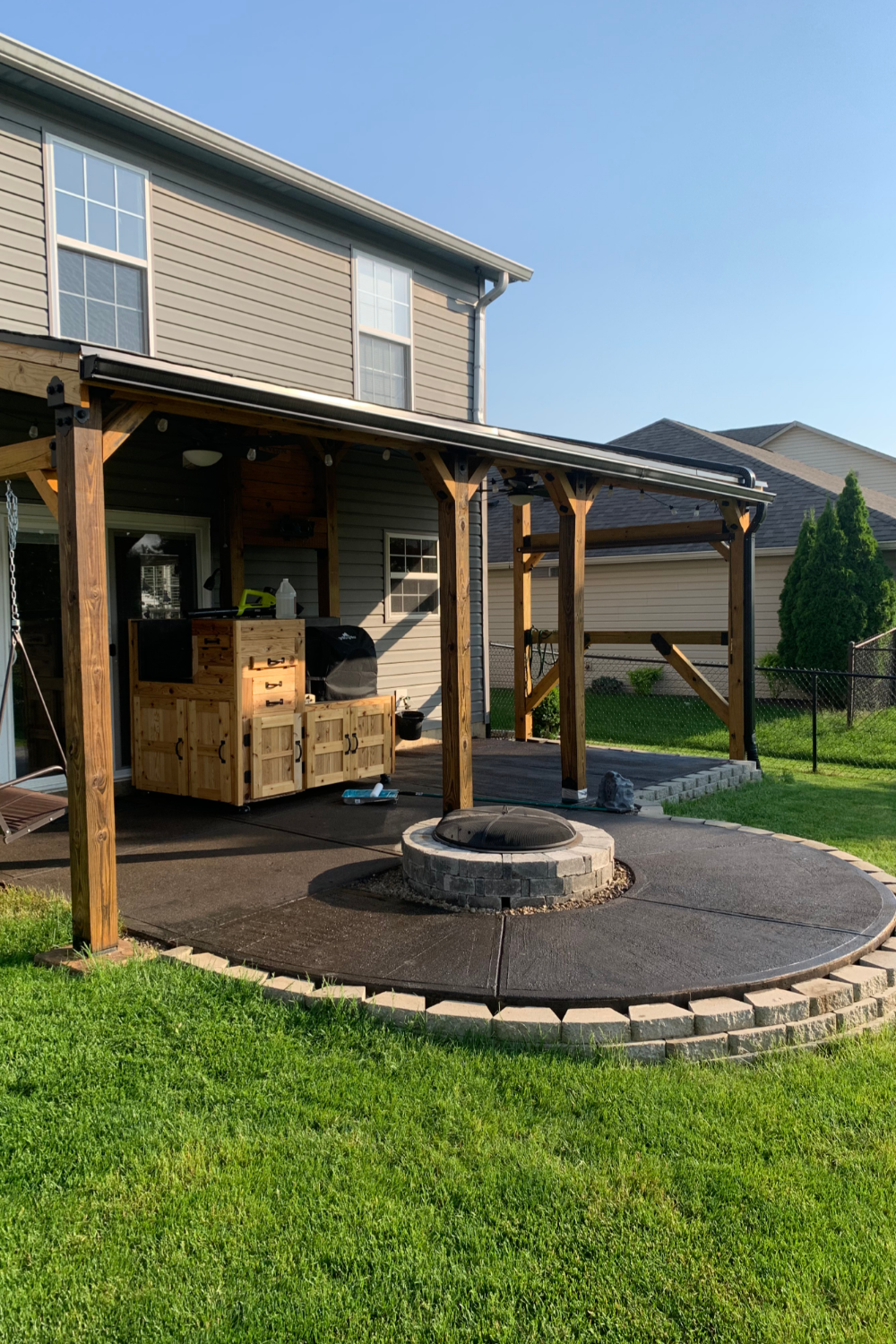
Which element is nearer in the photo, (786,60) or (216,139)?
(216,139)

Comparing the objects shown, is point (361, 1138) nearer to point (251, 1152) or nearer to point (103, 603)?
point (251, 1152)

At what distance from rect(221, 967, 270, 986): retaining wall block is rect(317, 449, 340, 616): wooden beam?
5.57 meters

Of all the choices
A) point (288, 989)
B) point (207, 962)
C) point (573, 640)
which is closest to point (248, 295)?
point (573, 640)

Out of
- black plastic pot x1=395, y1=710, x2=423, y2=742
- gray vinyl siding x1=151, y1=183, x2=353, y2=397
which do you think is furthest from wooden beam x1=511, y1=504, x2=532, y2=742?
gray vinyl siding x1=151, y1=183, x2=353, y2=397

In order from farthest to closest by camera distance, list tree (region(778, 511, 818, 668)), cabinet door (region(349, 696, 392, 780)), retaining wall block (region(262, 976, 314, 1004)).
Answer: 1. tree (region(778, 511, 818, 668))
2. cabinet door (region(349, 696, 392, 780))
3. retaining wall block (region(262, 976, 314, 1004))

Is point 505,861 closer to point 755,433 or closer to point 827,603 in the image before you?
point 827,603

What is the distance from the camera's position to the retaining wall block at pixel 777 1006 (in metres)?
3.44

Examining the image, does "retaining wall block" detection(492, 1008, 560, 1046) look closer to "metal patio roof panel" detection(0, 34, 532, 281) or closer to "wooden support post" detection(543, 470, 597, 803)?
"wooden support post" detection(543, 470, 597, 803)

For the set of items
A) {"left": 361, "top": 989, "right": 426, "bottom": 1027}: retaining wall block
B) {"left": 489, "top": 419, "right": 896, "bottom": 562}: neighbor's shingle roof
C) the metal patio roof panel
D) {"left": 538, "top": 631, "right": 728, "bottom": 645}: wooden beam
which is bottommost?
{"left": 361, "top": 989, "right": 426, "bottom": 1027}: retaining wall block

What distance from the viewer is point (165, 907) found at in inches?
182

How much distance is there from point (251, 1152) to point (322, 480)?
724 centimetres

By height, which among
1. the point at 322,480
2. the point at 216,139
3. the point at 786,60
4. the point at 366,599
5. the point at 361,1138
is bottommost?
the point at 361,1138

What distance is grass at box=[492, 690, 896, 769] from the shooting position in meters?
11.1

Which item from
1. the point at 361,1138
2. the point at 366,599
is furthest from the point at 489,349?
the point at 361,1138
